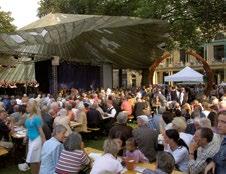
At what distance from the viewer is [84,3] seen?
29.3 meters

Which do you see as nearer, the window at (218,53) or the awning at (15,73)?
the awning at (15,73)

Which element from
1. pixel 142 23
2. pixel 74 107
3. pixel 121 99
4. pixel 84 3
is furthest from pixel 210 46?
pixel 74 107

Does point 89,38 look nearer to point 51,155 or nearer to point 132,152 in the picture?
point 132,152

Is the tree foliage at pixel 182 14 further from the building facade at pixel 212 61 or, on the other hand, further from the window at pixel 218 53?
the window at pixel 218 53

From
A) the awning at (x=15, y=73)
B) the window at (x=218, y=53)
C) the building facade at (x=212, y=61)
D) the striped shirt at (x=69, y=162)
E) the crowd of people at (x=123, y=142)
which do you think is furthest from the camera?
the window at (x=218, y=53)

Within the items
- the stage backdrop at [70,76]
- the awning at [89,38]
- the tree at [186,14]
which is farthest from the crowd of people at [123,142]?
the stage backdrop at [70,76]

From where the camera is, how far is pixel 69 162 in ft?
18.8

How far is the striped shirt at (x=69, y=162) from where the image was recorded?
5.72 metres

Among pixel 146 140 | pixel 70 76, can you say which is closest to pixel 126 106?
pixel 146 140

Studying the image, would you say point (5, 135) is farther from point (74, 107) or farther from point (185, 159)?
point (185, 159)

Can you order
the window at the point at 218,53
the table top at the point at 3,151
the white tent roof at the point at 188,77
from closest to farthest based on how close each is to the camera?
the table top at the point at 3,151
the white tent roof at the point at 188,77
the window at the point at 218,53

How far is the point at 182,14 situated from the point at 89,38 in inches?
277

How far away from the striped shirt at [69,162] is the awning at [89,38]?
13.2 meters

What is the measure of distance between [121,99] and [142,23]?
484cm
